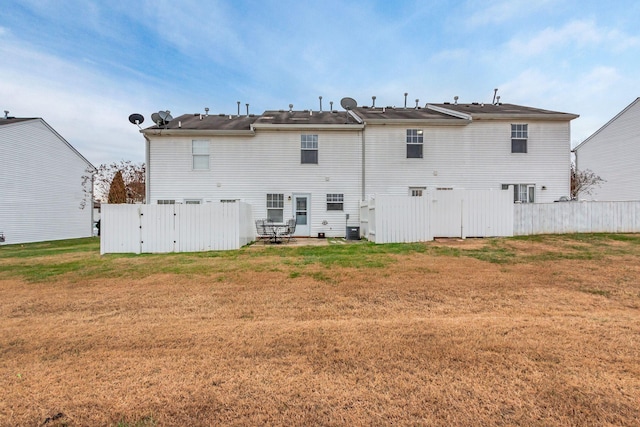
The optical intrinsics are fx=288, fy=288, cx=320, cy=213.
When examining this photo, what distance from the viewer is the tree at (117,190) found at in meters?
20.3

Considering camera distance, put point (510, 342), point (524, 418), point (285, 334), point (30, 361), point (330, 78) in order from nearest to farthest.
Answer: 1. point (524, 418)
2. point (30, 361)
3. point (510, 342)
4. point (285, 334)
5. point (330, 78)

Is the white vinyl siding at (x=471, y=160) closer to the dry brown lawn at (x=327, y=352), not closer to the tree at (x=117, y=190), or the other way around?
the dry brown lawn at (x=327, y=352)

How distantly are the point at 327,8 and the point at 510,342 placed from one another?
675 inches

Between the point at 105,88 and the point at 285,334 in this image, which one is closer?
the point at 285,334

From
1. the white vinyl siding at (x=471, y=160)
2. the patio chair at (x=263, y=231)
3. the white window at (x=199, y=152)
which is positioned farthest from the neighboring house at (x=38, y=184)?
the white vinyl siding at (x=471, y=160)

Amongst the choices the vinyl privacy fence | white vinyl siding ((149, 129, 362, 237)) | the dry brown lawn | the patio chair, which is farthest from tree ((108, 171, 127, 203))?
the vinyl privacy fence

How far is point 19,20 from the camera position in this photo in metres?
13.2

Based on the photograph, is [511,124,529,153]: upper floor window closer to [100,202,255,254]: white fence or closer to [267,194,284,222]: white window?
[267,194,284,222]: white window

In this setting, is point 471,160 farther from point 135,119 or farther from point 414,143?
point 135,119

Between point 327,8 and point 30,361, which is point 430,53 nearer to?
point 327,8

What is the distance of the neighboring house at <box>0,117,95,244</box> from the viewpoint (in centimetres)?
1661

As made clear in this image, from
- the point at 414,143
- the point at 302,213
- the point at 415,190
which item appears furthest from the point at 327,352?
the point at 414,143

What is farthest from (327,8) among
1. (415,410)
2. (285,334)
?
(415,410)

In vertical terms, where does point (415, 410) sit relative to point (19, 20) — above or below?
below
